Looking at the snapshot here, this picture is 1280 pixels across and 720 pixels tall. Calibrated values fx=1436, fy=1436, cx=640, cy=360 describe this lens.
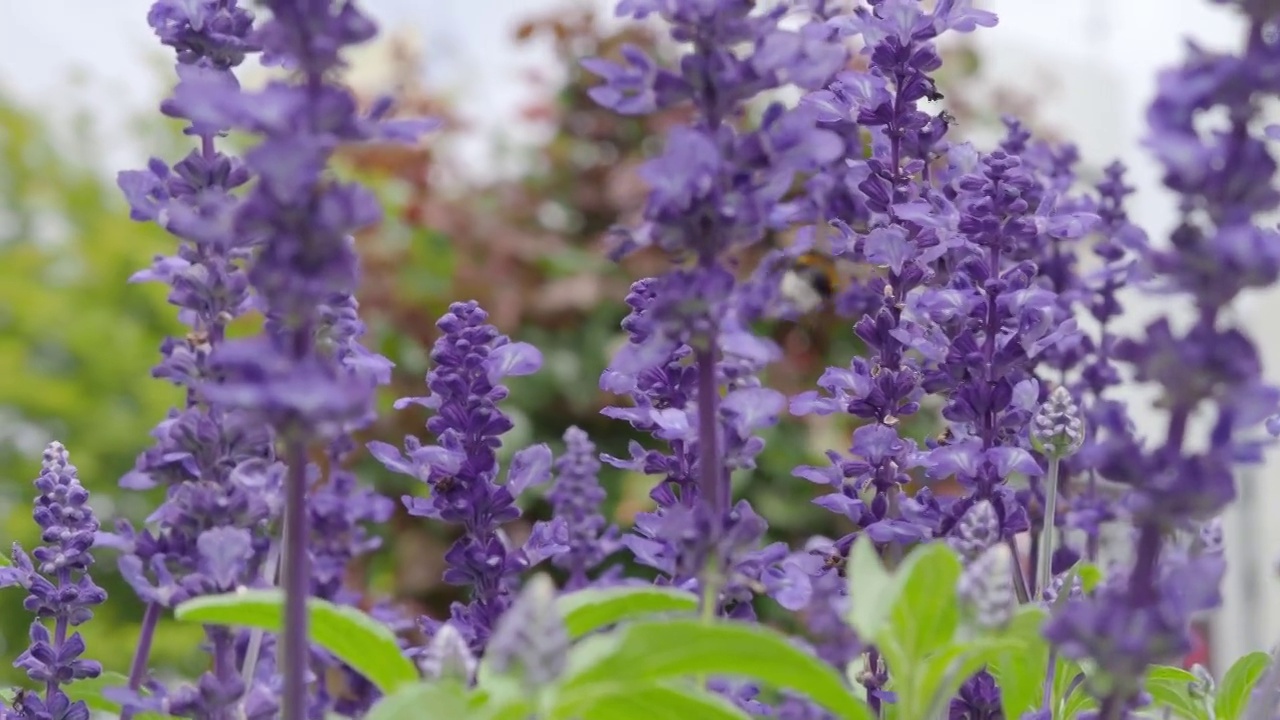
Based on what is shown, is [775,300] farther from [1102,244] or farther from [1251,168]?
[1102,244]

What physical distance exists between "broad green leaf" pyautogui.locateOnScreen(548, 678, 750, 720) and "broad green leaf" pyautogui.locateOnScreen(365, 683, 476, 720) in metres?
0.05

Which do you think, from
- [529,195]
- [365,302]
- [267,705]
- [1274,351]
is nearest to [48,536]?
[267,705]

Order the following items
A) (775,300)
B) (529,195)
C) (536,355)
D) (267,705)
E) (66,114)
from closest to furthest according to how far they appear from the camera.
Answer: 1. (775,300)
2. (267,705)
3. (536,355)
4. (529,195)
5. (66,114)

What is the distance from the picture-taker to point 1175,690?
136 cm

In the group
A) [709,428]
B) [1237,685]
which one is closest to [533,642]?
[709,428]

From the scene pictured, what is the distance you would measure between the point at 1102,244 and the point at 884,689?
905 millimetres

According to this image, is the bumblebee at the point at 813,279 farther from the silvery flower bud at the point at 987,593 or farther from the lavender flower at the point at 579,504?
the silvery flower bud at the point at 987,593

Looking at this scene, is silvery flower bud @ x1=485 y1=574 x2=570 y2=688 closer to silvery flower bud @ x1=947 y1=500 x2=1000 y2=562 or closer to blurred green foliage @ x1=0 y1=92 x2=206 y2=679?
silvery flower bud @ x1=947 y1=500 x2=1000 y2=562

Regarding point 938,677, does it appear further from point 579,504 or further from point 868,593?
point 579,504

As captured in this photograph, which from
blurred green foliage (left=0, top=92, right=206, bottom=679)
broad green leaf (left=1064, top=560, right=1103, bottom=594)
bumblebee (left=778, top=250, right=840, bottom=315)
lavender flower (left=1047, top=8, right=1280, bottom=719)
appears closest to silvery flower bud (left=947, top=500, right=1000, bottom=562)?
broad green leaf (left=1064, top=560, right=1103, bottom=594)

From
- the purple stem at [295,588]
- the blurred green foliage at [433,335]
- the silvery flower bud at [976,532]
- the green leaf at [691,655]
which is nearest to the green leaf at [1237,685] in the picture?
the silvery flower bud at [976,532]

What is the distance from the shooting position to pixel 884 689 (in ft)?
4.07

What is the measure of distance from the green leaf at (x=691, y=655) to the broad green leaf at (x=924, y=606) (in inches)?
4.4

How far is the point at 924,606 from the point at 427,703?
13.5 inches
